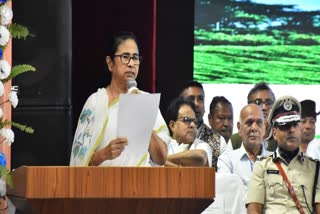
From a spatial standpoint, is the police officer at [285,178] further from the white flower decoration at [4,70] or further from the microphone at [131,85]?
the white flower decoration at [4,70]

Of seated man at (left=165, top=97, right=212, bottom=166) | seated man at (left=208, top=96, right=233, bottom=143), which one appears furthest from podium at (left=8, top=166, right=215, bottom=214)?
seated man at (left=208, top=96, right=233, bottom=143)

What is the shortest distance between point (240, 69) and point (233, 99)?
0.46 metres

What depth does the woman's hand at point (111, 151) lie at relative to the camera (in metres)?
4.41

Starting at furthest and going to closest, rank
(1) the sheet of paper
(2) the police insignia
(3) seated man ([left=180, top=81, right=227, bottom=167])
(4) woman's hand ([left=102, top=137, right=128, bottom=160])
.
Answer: (3) seated man ([left=180, top=81, right=227, bottom=167]), (2) the police insignia, (4) woman's hand ([left=102, top=137, right=128, bottom=160]), (1) the sheet of paper

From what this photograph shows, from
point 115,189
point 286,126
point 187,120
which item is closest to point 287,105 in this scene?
point 286,126

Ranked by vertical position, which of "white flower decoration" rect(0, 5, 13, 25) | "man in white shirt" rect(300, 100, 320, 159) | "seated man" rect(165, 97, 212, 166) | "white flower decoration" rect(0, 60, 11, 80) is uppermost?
"white flower decoration" rect(0, 5, 13, 25)

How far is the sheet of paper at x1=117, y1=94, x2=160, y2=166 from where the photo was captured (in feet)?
13.8

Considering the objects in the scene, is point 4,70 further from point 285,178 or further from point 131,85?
point 285,178

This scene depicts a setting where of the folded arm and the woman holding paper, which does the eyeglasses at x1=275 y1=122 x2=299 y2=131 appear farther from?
the folded arm

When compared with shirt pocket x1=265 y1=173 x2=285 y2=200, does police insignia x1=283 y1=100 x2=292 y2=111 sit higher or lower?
higher

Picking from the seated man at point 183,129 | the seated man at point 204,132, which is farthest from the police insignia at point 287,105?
the seated man at point 204,132

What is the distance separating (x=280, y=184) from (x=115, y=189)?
1.79 meters

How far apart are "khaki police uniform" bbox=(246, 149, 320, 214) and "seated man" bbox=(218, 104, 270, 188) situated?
0.90 m

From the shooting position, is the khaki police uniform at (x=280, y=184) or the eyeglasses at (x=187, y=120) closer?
the khaki police uniform at (x=280, y=184)
